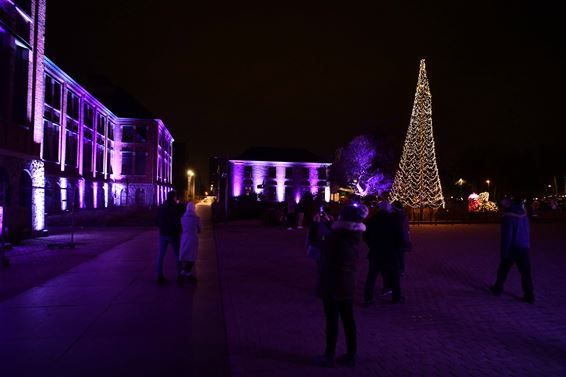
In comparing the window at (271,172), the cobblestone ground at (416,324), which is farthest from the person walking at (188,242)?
the window at (271,172)

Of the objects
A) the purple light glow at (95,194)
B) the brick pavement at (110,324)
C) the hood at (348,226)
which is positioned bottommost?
the brick pavement at (110,324)

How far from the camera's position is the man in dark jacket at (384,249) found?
26.5ft

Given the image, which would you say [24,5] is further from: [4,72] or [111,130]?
[111,130]

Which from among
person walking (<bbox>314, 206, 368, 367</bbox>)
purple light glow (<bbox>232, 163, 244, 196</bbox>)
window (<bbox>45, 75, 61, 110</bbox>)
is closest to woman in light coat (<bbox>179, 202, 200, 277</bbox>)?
person walking (<bbox>314, 206, 368, 367</bbox>)

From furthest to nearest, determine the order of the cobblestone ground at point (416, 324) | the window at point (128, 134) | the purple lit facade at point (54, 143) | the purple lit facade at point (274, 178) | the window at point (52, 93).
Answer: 1. the purple lit facade at point (274, 178)
2. the window at point (128, 134)
3. the window at point (52, 93)
4. the purple lit facade at point (54, 143)
5. the cobblestone ground at point (416, 324)

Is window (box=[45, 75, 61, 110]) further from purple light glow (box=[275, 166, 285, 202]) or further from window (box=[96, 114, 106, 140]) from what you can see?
purple light glow (box=[275, 166, 285, 202])

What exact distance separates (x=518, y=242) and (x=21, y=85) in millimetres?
17640

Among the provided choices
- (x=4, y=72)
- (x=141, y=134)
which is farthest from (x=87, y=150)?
(x=4, y=72)

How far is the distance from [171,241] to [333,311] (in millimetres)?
5778

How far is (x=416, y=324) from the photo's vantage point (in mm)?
6844

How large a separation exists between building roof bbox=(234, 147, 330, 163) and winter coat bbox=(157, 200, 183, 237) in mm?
70502

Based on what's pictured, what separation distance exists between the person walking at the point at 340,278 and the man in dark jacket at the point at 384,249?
2.97 m

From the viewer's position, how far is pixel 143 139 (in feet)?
191

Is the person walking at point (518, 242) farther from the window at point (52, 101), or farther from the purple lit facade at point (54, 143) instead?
the window at point (52, 101)
